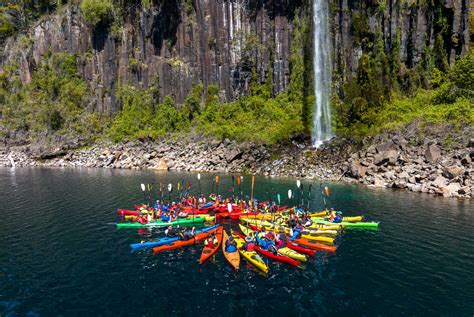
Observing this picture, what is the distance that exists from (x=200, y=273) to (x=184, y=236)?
19.3 feet

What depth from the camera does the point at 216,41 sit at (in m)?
93.8

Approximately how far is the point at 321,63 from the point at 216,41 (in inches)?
1177

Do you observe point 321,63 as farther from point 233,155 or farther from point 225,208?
point 225,208

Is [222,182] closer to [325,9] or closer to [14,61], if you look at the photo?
[325,9]

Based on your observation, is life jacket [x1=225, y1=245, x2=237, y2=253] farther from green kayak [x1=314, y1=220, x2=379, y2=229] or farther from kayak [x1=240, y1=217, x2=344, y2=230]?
green kayak [x1=314, y1=220, x2=379, y2=229]

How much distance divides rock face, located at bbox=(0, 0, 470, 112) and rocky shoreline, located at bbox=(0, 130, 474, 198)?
20.2m

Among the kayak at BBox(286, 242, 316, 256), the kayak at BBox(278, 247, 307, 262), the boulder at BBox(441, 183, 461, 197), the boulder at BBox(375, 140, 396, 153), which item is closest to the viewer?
the kayak at BBox(278, 247, 307, 262)

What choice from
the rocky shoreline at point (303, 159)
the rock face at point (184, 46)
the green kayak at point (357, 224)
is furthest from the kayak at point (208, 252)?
the rock face at point (184, 46)

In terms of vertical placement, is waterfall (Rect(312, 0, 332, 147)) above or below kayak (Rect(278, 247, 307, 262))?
above

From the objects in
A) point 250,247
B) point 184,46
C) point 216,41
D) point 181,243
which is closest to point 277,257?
point 250,247

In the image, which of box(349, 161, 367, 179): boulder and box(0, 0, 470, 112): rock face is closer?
box(349, 161, 367, 179): boulder

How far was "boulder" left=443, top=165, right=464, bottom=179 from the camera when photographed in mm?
46062

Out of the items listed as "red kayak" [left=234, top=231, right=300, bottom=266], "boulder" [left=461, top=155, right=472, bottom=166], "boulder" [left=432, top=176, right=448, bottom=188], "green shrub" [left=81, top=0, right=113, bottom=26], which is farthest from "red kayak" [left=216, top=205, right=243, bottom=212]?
"green shrub" [left=81, top=0, right=113, bottom=26]

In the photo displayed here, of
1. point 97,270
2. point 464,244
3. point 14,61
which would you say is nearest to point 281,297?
point 97,270
